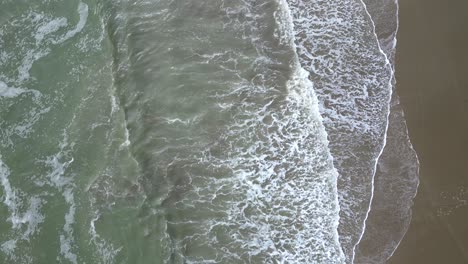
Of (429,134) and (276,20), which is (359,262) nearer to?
(429,134)

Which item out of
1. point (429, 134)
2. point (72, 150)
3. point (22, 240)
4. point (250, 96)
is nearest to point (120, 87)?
point (72, 150)

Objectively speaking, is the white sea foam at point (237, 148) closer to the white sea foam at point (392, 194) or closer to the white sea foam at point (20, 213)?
the white sea foam at point (392, 194)

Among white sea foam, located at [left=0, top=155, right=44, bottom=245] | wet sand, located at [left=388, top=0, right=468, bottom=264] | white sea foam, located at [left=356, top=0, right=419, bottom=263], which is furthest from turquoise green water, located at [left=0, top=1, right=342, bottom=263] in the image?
wet sand, located at [left=388, top=0, right=468, bottom=264]

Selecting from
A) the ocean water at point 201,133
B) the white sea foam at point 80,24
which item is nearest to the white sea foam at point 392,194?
the ocean water at point 201,133

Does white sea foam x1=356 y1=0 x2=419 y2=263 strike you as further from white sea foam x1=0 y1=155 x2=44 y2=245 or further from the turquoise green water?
white sea foam x1=0 y1=155 x2=44 y2=245

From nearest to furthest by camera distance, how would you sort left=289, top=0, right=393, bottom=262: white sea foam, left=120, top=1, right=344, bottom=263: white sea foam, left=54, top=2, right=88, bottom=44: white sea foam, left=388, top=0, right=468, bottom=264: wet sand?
left=388, top=0, right=468, bottom=264: wet sand < left=120, top=1, right=344, bottom=263: white sea foam < left=289, top=0, right=393, bottom=262: white sea foam < left=54, top=2, right=88, bottom=44: white sea foam
